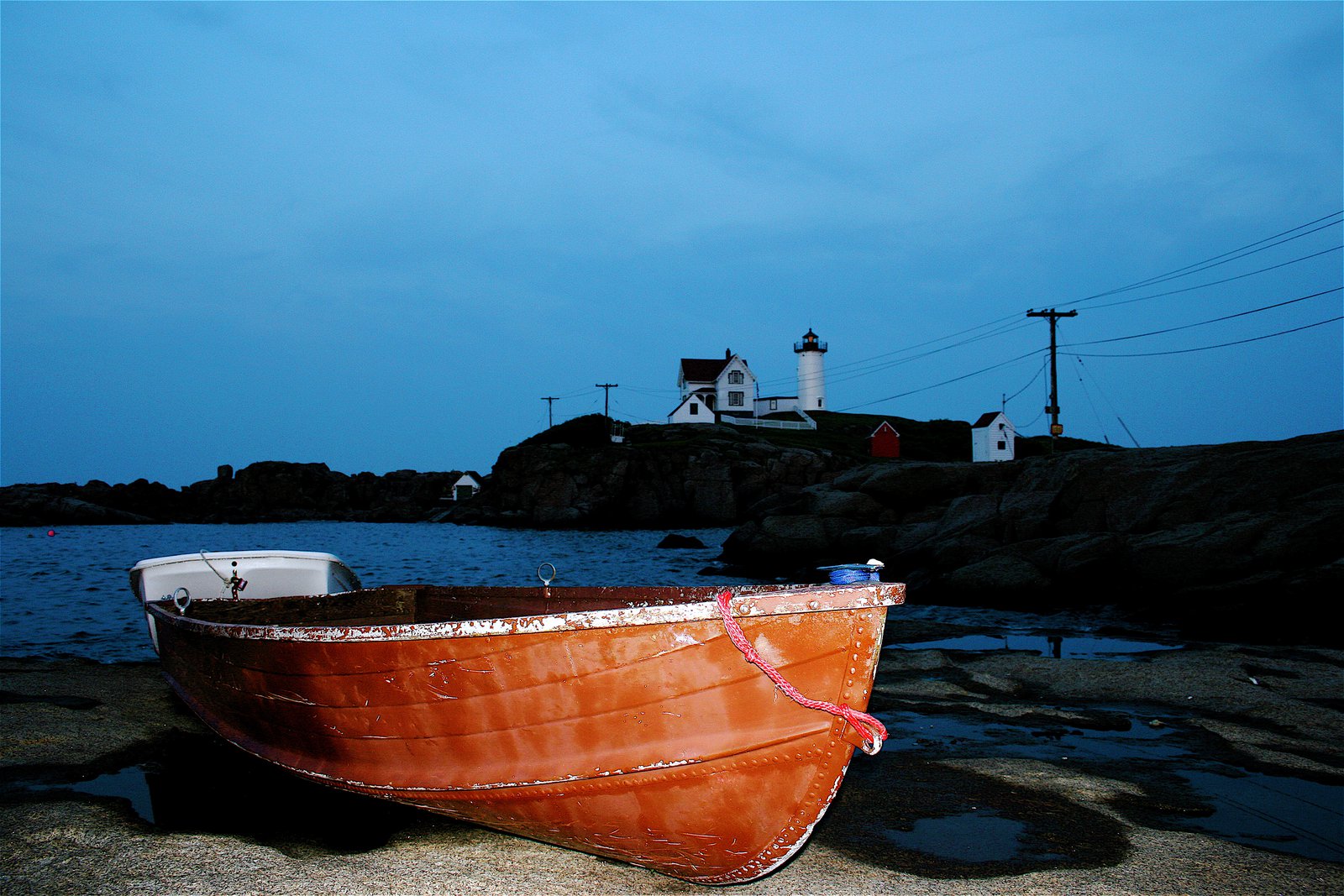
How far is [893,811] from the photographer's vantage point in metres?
6.33

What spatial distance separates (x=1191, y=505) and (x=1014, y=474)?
916cm

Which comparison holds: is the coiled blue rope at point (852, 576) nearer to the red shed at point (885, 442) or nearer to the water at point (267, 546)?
the water at point (267, 546)

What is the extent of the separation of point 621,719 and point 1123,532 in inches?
729

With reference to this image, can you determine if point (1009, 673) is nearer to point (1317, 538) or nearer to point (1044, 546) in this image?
point (1317, 538)

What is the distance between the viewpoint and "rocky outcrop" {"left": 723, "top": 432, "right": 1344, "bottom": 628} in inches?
598

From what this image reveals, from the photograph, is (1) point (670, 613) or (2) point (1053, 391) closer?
(1) point (670, 613)

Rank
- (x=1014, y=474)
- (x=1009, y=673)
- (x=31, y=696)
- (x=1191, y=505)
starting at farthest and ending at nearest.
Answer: (x=1014, y=474) < (x=1191, y=505) < (x=1009, y=673) < (x=31, y=696)

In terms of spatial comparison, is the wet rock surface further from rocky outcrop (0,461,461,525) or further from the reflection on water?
rocky outcrop (0,461,461,525)

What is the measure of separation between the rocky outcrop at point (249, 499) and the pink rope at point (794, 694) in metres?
83.7

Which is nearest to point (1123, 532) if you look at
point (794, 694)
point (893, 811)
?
point (893, 811)

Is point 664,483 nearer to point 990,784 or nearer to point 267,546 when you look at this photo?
point 267,546

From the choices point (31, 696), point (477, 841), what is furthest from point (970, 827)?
point (31, 696)

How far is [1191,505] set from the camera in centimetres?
1933

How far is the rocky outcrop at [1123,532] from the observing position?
1518 cm
